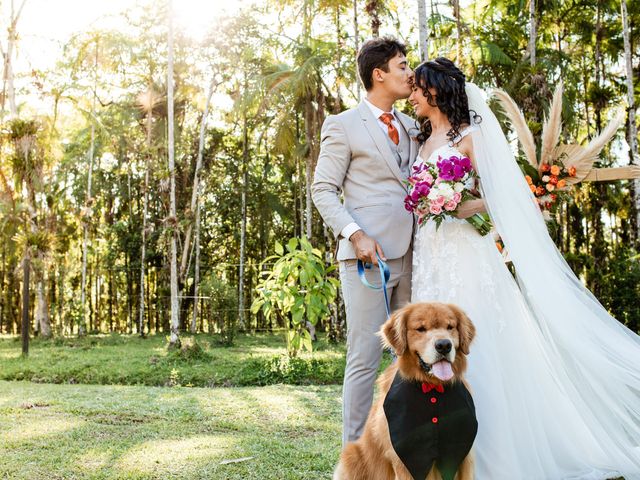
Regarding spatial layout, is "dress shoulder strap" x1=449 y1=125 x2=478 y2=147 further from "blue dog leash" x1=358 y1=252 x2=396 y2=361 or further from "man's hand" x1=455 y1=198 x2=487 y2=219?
"blue dog leash" x1=358 y1=252 x2=396 y2=361

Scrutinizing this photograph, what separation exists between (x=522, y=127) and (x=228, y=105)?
19129 mm

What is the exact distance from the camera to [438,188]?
345 centimetres

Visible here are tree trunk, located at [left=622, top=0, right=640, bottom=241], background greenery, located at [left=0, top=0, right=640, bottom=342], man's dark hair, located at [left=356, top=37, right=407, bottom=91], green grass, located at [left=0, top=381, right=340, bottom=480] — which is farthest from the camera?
background greenery, located at [left=0, top=0, right=640, bottom=342]

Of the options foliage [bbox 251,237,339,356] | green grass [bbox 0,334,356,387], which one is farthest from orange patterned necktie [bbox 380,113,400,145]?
green grass [bbox 0,334,356,387]

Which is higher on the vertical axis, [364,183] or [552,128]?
[552,128]

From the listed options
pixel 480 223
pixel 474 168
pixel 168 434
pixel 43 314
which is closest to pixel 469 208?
pixel 480 223

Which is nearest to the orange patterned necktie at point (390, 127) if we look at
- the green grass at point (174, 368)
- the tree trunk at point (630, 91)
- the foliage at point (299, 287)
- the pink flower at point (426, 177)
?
the pink flower at point (426, 177)

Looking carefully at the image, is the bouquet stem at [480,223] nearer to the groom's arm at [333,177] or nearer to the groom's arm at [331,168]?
the groom's arm at [333,177]

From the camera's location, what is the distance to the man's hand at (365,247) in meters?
3.49

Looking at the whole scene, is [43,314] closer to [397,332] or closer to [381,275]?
[381,275]

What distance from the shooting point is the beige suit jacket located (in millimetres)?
3695

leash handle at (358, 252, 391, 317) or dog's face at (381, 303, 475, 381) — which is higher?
leash handle at (358, 252, 391, 317)

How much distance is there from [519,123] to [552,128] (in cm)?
23

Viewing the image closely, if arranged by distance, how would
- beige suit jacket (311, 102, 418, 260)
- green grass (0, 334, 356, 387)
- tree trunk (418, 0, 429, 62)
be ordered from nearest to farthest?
beige suit jacket (311, 102, 418, 260)
tree trunk (418, 0, 429, 62)
green grass (0, 334, 356, 387)
